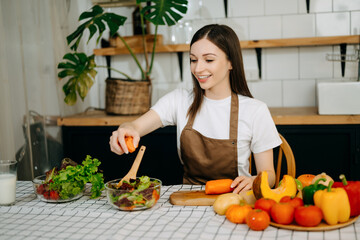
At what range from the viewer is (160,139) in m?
2.71

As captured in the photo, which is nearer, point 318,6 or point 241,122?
point 241,122

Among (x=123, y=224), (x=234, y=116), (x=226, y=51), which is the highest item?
(x=226, y=51)

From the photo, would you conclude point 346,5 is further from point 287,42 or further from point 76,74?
point 76,74

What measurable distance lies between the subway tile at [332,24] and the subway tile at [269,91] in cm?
45

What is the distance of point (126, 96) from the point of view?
8.89 ft

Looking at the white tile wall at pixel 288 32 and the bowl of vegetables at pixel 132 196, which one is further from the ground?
the white tile wall at pixel 288 32

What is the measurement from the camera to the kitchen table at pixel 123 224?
1.08 metres

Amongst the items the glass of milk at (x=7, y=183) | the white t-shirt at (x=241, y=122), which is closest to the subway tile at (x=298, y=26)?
the white t-shirt at (x=241, y=122)

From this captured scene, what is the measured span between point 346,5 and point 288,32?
0.42m

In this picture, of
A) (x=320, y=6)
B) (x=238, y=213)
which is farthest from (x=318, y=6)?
(x=238, y=213)

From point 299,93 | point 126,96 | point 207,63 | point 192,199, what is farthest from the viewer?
point 299,93

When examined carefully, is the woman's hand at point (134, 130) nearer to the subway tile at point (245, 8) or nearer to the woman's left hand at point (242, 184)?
the woman's left hand at point (242, 184)

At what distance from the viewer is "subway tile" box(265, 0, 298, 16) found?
2924 millimetres

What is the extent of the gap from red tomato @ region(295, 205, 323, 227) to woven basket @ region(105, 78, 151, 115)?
178 cm
